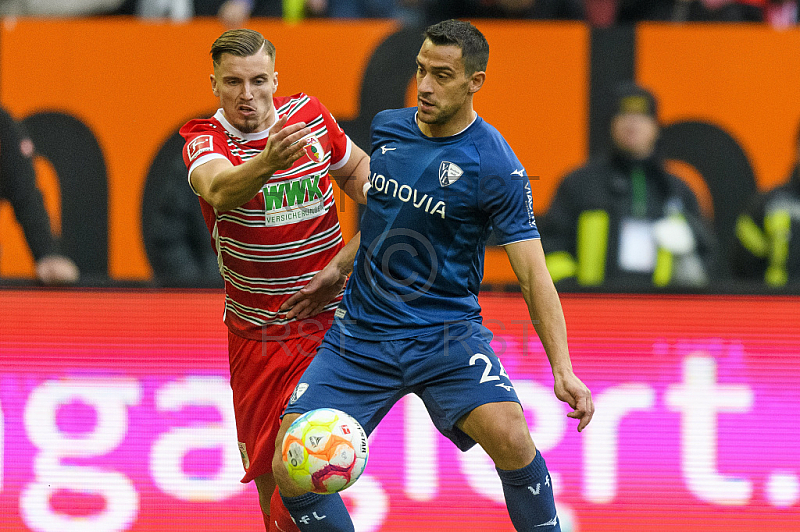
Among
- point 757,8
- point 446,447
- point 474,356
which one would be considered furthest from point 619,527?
point 757,8

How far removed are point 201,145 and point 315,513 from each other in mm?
1517

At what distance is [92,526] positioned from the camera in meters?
5.07

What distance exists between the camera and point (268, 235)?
4.07 m

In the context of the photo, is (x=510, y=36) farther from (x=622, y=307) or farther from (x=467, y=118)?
(x=467, y=118)

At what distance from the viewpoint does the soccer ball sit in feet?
11.7

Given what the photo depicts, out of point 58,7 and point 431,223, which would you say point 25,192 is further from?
point 431,223

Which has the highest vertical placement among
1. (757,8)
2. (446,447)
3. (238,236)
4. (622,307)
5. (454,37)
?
(757,8)

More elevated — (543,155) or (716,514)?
(543,155)

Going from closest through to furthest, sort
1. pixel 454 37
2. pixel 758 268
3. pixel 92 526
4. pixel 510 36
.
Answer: pixel 454 37
pixel 92 526
pixel 758 268
pixel 510 36

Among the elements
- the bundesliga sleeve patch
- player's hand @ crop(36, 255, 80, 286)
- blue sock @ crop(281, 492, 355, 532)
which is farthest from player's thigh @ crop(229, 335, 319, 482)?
player's hand @ crop(36, 255, 80, 286)

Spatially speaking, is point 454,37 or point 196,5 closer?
point 454,37

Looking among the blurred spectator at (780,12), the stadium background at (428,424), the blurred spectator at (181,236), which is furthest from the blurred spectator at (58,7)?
the blurred spectator at (780,12)

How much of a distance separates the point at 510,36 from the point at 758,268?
8.15 feet

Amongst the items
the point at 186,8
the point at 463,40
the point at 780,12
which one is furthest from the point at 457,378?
the point at 780,12
